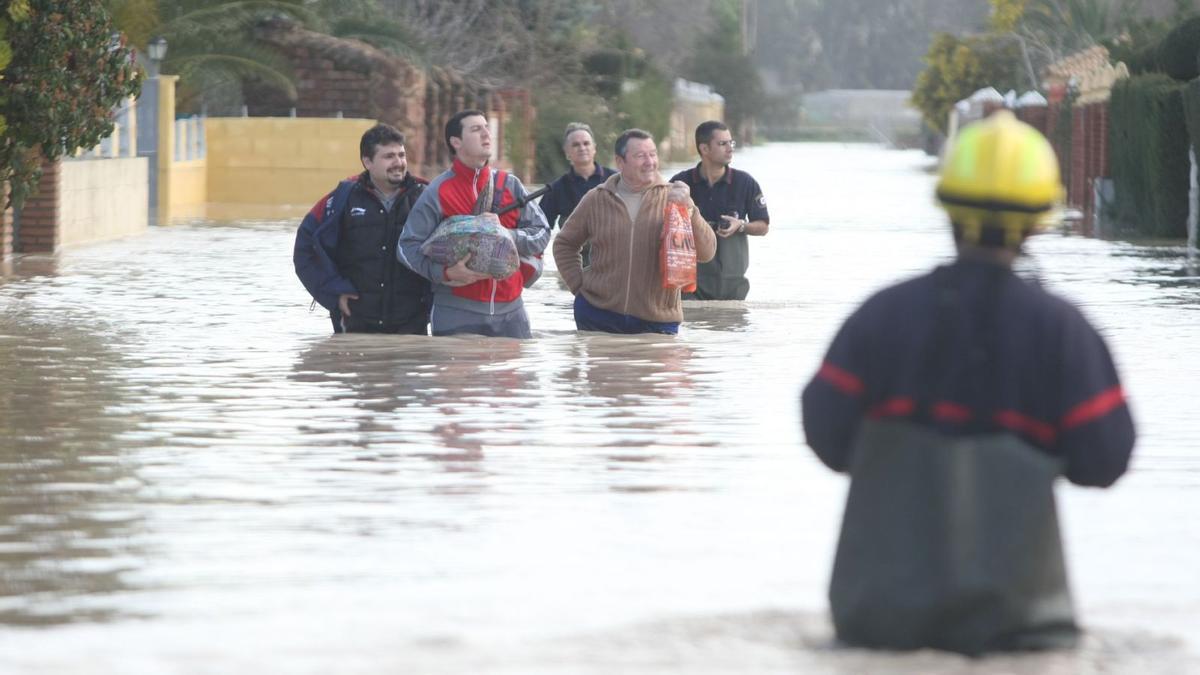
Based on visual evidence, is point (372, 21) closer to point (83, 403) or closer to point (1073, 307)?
point (83, 403)

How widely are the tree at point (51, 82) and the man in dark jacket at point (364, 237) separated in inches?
304

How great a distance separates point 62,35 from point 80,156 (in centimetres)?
652

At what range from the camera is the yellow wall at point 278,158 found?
39.4m

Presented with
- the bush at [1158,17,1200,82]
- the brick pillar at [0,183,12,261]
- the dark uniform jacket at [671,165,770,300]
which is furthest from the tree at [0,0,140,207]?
the bush at [1158,17,1200,82]

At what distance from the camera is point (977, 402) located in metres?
4.75

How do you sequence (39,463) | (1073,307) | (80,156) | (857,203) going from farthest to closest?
1. (857,203)
2. (80,156)
3. (39,463)
4. (1073,307)

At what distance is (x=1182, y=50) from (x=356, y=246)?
1986 cm

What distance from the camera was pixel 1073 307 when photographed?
4.75 m

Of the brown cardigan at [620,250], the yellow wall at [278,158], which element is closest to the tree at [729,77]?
the yellow wall at [278,158]

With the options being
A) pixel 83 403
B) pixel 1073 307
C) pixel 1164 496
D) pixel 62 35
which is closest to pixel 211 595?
pixel 1073 307

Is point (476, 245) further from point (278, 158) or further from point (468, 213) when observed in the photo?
point (278, 158)

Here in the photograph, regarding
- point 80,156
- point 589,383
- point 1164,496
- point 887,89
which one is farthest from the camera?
point 887,89

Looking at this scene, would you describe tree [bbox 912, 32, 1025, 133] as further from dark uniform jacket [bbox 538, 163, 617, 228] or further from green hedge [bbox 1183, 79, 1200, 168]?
dark uniform jacket [bbox 538, 163, 617, 228]

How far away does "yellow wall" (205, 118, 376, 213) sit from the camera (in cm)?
3941
